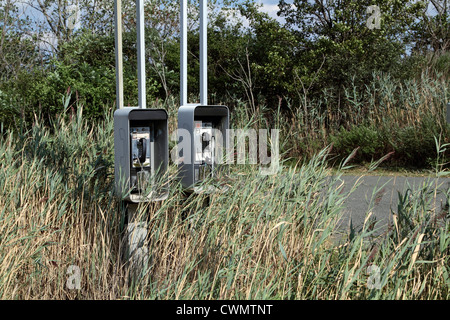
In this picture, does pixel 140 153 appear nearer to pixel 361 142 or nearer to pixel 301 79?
pixel 361 142

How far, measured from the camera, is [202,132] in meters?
4.61

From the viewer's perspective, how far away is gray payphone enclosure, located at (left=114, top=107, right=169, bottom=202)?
383 centimetres

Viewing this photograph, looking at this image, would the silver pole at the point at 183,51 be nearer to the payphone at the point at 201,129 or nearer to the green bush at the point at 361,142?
the payphone at the point at 201,129

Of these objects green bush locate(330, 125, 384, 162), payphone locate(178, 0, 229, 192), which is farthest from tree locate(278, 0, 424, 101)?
payphone locate(178, 0, 229, 192)

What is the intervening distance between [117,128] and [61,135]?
136 centimetres

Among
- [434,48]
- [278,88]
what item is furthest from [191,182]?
[434,48]

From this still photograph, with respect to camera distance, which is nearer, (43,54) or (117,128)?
(117,128)

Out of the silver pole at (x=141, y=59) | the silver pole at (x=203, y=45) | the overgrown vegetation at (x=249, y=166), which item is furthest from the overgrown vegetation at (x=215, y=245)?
the silver pole at (x=203, y=45)

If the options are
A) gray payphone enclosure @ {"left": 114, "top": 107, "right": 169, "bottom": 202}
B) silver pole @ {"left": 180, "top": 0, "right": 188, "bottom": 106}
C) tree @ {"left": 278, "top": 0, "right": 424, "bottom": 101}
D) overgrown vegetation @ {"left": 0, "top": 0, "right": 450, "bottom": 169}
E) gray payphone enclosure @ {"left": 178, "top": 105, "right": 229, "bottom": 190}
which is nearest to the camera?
gray payphone enclosure @ {"left": 114, "top": 107, "right": 169, "bottom": 202}

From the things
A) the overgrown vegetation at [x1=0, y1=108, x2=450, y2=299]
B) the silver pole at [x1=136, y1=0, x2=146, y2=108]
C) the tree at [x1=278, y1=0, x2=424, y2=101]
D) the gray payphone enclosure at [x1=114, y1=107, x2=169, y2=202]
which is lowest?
the overgrown vegetation at [x1=0, y1=108, x2=450, y2=299]

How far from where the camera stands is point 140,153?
4.11 meters

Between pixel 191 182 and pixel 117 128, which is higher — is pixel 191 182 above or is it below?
below

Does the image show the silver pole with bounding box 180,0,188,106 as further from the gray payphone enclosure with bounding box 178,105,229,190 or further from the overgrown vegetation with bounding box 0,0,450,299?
the overgrown vegetation with bounding box 0,0,450,299
